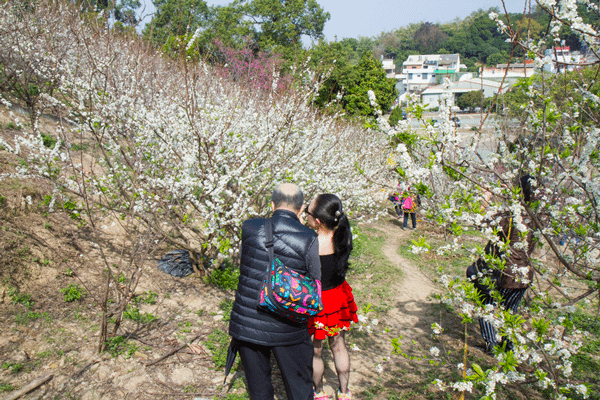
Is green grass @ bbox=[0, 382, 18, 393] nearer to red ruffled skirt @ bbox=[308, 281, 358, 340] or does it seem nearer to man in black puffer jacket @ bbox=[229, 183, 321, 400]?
man in black puffer jacket @ bbox=[229, 183, 321, 400]

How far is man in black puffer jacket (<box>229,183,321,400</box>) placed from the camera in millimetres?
2365

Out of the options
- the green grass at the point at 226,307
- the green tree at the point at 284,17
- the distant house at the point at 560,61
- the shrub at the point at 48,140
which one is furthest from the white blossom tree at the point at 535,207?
the green tree at the point at 284,17

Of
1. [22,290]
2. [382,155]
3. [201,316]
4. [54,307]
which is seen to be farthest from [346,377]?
[382,155]

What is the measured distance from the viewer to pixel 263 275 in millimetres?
2369

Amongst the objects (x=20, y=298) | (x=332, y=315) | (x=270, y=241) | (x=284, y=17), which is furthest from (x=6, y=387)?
(x=284, y=17)

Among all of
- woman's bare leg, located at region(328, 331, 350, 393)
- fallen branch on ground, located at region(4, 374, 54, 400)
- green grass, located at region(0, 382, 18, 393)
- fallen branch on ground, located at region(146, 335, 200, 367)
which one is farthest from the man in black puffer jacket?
green grass, located at region(0, 382, 18, 393)

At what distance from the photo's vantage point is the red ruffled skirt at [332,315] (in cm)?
285

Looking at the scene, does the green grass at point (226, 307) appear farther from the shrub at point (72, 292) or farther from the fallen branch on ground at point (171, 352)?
the shrub at point (72, 292)

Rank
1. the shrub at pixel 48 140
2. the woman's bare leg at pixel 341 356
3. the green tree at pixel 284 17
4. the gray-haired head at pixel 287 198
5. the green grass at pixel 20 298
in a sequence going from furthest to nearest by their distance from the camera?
the green tree at pixel 284 17 → the shrub at pixel 48 140 → the green grass at pixel 20 298 → the woman's bare leg at pixel 341 356 → the gray-haired head at pixel 287 198

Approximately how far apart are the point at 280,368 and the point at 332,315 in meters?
0.63

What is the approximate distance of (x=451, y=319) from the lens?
5.05 metres

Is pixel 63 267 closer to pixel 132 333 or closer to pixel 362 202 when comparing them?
pixel 132 333

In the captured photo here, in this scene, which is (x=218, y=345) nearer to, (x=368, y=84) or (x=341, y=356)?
(x=341, y=356)

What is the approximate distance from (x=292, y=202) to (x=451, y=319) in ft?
11.9
